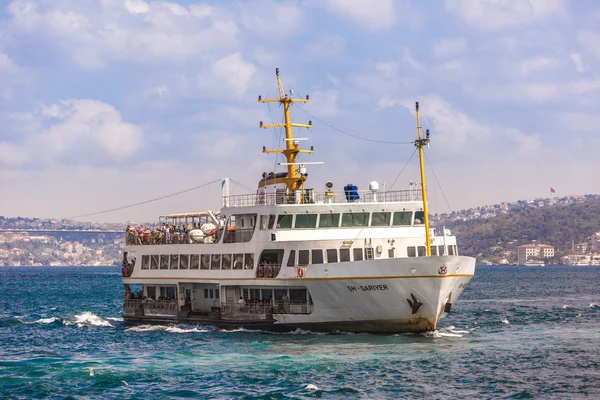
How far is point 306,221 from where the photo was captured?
160 feet

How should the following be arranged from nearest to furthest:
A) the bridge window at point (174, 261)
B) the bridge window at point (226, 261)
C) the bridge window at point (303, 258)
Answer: the bridge window at point (303, 258) < the bridge window at point (226, 261) < the bridge window at point (174, 261)

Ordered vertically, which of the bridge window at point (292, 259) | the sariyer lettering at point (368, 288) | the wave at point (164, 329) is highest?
the bridge window at point (292, 259)

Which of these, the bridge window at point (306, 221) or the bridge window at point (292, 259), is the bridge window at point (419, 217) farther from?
the bridge window at point (292, 259)

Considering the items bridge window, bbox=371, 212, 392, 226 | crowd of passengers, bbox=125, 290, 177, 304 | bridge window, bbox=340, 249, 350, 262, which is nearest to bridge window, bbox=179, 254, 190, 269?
crowd of passengers, bbox=125, 290, 177, 304

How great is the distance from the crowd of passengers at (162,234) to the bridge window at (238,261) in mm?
5733

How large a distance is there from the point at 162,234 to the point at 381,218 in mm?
15206

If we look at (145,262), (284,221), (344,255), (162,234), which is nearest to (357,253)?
(344,255)

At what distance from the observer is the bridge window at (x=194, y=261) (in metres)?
53.2

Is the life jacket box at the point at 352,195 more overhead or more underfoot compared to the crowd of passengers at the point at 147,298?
more overhead

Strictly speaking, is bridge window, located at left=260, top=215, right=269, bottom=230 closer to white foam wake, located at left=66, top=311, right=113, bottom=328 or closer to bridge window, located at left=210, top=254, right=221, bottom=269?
bridge window, located at left=210, top=254, right=221, bottom=269

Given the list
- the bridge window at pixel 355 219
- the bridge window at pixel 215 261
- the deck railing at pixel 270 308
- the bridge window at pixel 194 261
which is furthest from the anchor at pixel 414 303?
the bridge window at pixel 194 261

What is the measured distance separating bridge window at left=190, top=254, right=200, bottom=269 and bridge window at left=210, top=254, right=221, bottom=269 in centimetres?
141

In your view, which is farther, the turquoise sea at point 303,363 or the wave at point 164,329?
the wave at point 164,329

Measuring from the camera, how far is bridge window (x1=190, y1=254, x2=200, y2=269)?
5324 cm
